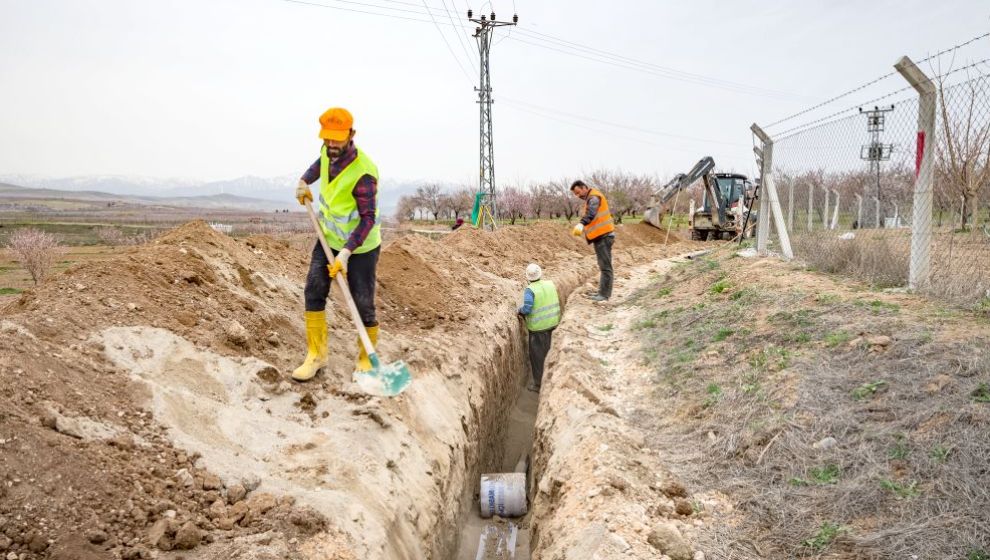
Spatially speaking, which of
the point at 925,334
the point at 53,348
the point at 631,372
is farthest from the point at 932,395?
the point at 53,348

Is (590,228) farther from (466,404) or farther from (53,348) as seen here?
(53,348)

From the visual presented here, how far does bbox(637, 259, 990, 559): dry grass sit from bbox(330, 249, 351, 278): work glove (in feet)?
8.88

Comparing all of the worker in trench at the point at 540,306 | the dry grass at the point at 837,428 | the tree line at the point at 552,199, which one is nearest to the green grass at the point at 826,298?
the dry grass at the point at 837,428

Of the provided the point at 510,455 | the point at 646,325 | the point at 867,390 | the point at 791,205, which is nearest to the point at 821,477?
the point at 867,390

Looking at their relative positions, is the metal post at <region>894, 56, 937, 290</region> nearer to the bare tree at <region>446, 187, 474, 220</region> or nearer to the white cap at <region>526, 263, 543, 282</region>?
the white cap at <region>526, 263, 543, 282</region>

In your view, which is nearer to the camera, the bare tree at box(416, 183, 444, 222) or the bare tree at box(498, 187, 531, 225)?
the bare tree at box(498, 187, 531, 225)

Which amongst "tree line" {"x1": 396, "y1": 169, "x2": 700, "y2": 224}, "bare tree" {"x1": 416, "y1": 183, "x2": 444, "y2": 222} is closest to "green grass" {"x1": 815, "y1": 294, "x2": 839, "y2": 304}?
"tree line" {"x1": 396, "y1": 169, "x2": 700, "y2": 224}

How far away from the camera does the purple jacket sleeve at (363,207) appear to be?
4.93 metres

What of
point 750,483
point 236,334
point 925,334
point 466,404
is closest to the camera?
point 750,483

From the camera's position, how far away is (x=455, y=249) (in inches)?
524

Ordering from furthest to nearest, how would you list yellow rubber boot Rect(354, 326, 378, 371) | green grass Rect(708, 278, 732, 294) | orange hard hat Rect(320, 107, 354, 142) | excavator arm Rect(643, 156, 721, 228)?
excavator arm Rect(643, 156, 721, 228)
green grass Rect(708, 278, 732, 294)
yellow rubber boot Rect(354, 326, 378, 371)
orange hard hat Rect(320, 107, 354, 142)

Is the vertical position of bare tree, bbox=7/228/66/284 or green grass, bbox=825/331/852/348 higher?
bare tree, bbox=7/228/66/284

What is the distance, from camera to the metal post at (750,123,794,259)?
9992mm

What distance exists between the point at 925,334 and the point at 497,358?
5134 mm
